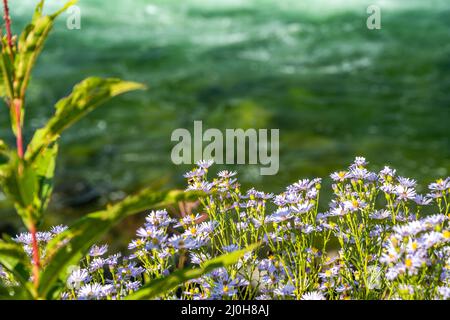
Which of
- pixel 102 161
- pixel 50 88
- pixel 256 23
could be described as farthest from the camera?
pixel 256 23

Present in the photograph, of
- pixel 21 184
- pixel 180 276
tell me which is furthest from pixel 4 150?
pixel 180 276

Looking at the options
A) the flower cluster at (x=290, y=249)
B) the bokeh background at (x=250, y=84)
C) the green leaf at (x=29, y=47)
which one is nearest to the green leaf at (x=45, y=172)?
the green leaf at (x=29, y=47)

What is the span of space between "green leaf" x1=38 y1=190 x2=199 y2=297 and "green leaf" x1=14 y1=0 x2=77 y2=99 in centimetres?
51

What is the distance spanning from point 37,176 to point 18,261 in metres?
0.34

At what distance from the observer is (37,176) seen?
2381mm

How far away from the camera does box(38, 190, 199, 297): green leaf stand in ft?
7.07

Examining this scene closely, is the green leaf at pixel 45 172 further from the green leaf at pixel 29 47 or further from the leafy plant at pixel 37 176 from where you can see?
the green leaf at pixel 29 47

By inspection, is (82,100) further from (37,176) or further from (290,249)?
(290,249)

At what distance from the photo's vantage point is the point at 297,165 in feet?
33.7

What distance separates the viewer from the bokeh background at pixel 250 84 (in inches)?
412

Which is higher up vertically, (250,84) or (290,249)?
(250,84)
